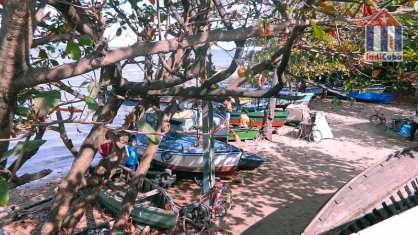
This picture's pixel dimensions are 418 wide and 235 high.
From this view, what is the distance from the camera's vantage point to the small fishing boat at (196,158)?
10.9 m

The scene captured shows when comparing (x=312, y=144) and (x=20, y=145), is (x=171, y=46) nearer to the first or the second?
(x=20, y=145)

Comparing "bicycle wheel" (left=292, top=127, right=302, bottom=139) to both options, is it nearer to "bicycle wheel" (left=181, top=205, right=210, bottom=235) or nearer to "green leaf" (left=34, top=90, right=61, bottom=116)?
"bicycle wheel" (left=181, top=205, right=210, bottom=235)

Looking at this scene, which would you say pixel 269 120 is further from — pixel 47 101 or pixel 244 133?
pixel 47 101

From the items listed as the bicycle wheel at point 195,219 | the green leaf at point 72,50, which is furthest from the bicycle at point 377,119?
the green leaf at point 72,50

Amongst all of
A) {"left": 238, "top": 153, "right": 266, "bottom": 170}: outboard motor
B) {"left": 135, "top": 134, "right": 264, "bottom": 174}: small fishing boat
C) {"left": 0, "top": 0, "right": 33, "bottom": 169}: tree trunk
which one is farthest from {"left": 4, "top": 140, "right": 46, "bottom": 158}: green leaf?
{"left": 238, "top": 153, "right": 266, "bottom": 170}: outboard motor

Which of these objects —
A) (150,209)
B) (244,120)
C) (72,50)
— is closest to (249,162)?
(150,209)

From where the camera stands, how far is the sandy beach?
827 centimetres

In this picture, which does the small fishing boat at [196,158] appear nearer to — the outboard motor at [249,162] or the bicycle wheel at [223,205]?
the outboard motor at [249,162]

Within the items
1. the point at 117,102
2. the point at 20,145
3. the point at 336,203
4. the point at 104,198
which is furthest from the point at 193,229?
the point at 20,145

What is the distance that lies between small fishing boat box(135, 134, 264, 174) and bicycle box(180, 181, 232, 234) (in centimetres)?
283

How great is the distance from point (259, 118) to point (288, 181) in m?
6.66

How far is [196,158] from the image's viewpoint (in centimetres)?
1117

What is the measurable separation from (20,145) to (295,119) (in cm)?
1744

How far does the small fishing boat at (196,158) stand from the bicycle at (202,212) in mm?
2831
